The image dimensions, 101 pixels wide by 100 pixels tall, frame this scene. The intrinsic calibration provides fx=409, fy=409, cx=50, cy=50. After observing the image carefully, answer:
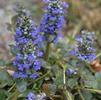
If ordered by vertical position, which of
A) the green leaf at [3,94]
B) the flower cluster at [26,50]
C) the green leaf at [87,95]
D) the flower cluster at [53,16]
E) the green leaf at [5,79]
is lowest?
the green leaf at [87,95]

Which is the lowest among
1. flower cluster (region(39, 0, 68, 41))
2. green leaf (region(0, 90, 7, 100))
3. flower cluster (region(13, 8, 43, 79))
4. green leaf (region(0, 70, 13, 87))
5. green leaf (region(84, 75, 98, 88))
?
green leaf (region(0, 90, 7, 100))

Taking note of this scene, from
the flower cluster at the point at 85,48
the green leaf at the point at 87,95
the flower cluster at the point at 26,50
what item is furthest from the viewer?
the green leaf at the point at 87,95

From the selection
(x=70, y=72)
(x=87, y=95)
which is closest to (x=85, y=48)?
(x=70, y=72)

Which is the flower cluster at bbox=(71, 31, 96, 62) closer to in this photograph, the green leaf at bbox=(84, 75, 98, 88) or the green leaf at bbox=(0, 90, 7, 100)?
the green leaf at bbox=(84, 75, 98, 88)

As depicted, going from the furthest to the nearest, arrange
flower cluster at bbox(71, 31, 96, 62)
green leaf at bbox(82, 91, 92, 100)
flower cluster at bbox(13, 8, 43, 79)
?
green leaf at bbox(82, 91, 92, 100) < flower cluster at bbox(71, 31, 96, 62) < flower cluster at bbox(13, 8, 43, 79)

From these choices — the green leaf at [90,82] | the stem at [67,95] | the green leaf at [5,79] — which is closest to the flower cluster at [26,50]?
the green leaf at [5,79]

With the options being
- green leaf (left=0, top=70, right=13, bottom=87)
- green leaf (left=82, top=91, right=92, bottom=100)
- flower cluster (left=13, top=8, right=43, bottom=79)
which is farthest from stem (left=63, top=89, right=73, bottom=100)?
green leaf (left=0, top=70, right=13, bottom=87)

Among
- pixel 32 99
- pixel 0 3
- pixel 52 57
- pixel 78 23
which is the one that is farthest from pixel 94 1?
pixel 32 99

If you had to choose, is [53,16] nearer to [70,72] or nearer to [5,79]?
[70,72]

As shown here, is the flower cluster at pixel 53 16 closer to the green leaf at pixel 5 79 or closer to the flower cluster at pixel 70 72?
the flower cluster at pixel 70 72
